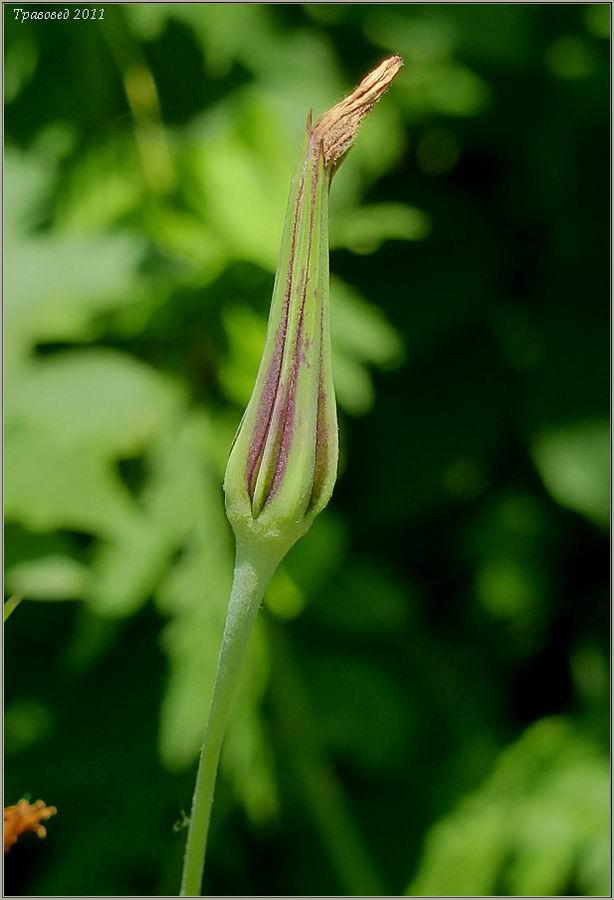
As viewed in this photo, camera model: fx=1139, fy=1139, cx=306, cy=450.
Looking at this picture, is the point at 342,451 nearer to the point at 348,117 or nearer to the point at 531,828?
the point at 531,828

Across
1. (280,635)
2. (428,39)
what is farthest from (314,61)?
(280,635)

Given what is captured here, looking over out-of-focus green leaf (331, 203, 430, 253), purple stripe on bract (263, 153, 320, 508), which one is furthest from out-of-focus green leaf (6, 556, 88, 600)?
purple stripe on bract (263, 153, 320, 508)

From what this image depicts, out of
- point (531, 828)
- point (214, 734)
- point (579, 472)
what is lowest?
point (214, 734)

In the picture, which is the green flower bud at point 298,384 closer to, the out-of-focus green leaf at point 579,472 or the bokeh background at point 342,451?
the bokeh background at point 342,451

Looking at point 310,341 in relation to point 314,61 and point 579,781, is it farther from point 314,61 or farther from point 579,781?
point 579,781

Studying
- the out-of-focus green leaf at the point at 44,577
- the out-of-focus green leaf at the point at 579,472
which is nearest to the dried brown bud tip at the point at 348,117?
the out-of-focus green leaf at the point at 44,577

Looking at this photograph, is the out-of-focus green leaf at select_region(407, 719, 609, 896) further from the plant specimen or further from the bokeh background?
the plant specimen

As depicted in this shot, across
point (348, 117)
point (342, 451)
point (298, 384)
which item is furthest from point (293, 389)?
point (342, 451)

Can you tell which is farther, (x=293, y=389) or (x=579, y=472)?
(x=579, y=472)
